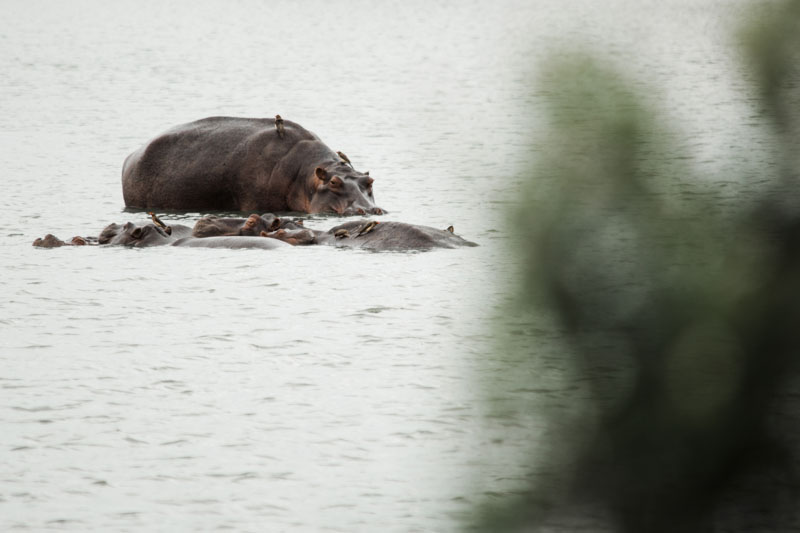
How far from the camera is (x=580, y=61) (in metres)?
1.96

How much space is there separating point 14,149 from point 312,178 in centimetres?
638

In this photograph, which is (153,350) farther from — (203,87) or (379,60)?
(379,60)

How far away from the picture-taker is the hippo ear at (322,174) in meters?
12.3

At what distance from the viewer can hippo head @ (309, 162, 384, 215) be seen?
12.2m

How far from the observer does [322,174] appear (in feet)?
40.4

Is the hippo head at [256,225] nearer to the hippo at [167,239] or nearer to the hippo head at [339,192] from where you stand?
the hippo at [167,239]

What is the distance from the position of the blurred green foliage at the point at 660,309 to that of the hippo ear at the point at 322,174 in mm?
10245

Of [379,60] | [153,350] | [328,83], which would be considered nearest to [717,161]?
[153,350]

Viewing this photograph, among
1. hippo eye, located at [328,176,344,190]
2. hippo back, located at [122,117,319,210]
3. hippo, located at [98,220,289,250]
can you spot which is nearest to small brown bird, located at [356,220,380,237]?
hippo, located at [98,220,289,250]

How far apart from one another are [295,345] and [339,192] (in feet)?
15.9

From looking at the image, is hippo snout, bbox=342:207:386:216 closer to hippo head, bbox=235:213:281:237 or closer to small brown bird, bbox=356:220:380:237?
hippo head, bbox=235:213:281:237

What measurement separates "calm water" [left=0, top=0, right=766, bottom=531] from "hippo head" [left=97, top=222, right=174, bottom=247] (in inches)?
7.9

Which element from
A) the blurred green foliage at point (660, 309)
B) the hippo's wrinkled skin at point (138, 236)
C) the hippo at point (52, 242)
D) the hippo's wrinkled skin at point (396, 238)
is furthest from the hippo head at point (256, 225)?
the blurred green foliage at point (660, 309)

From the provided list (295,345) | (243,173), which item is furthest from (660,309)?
(243,173)
